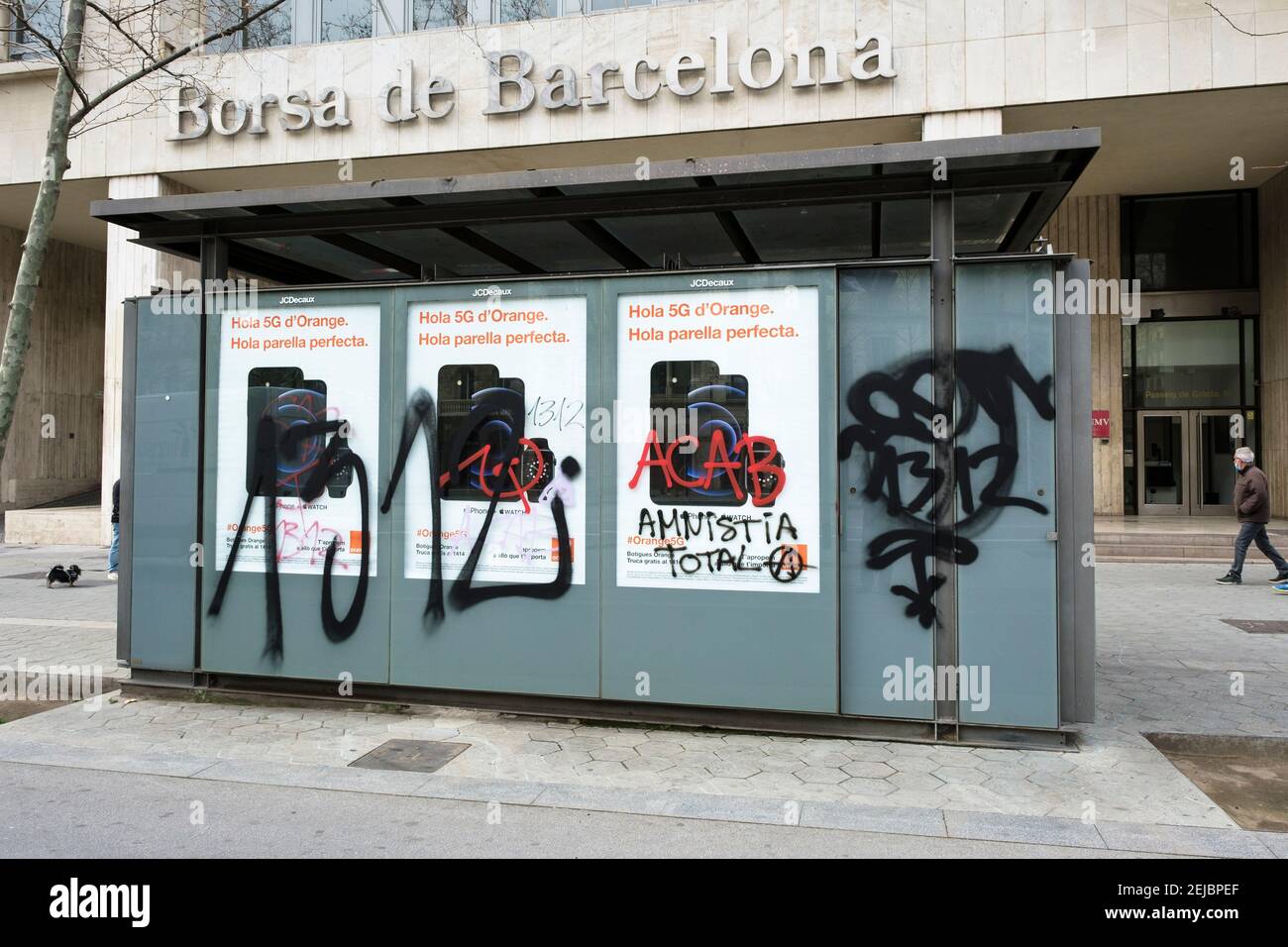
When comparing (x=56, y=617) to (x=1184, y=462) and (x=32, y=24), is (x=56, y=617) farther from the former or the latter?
(x=1184, y=462)

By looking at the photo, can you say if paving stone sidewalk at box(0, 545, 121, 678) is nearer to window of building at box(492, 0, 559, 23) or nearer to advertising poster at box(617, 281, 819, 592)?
advertising poster at box(617, 281, 819, 592)

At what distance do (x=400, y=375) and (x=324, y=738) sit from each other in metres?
2.35

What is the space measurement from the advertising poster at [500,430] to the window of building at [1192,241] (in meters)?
18.6

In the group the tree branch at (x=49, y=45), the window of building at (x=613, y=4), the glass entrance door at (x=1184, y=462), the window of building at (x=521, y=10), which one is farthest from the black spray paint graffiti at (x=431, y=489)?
the glass entrance door at (x=1184, y=462)

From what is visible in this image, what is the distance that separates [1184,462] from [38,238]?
21.1 metres

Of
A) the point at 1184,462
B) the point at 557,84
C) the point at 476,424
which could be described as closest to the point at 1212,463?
the point at 1184,462

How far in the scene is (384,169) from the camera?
17.3 metres

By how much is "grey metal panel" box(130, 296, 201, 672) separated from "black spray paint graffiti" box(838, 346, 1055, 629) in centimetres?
453

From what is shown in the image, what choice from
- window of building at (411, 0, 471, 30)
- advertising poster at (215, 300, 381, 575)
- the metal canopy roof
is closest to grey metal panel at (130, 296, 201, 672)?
advertising poster at (215, 300, 381, 575)

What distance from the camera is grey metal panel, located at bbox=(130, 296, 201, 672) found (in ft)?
21.6

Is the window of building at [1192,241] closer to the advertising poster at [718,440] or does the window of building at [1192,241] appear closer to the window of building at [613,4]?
the window of building at [613,4]

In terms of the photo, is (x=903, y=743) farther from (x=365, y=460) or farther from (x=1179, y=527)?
(x=1179, y=527)

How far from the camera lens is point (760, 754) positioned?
5.37 meters
